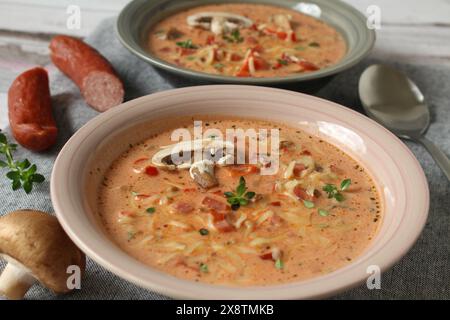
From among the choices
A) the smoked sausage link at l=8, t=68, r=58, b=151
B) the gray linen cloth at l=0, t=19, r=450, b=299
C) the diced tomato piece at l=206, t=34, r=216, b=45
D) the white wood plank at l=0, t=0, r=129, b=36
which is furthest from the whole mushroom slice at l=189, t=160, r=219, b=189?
the white wood plank at l=0, t=0, r=129, b=36

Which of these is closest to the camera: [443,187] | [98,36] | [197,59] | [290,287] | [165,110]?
[290,287]

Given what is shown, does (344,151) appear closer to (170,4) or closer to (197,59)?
(197,59)

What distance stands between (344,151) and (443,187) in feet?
2.28

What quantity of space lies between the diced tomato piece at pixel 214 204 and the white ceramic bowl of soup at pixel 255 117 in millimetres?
408

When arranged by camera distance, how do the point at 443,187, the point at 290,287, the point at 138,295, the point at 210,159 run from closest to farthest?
1. the point at 290,287
2. the point at 138,295
3. the point at 210,159
4. the point at 443,187

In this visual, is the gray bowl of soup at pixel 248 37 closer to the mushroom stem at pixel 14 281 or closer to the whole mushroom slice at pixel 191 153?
the whole mushroom slice at pixel 191 153

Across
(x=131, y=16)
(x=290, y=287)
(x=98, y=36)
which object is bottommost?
(x=98, y=36)

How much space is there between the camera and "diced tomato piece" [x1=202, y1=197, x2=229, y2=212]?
2.66 meters

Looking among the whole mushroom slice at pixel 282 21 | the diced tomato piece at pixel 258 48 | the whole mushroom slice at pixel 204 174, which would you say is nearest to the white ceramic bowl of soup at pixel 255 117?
the whole mushroom slice at pixel 204 174

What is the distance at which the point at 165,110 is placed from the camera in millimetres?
3137

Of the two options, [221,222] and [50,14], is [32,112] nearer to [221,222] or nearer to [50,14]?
[221,222]

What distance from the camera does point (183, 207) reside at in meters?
2.66
